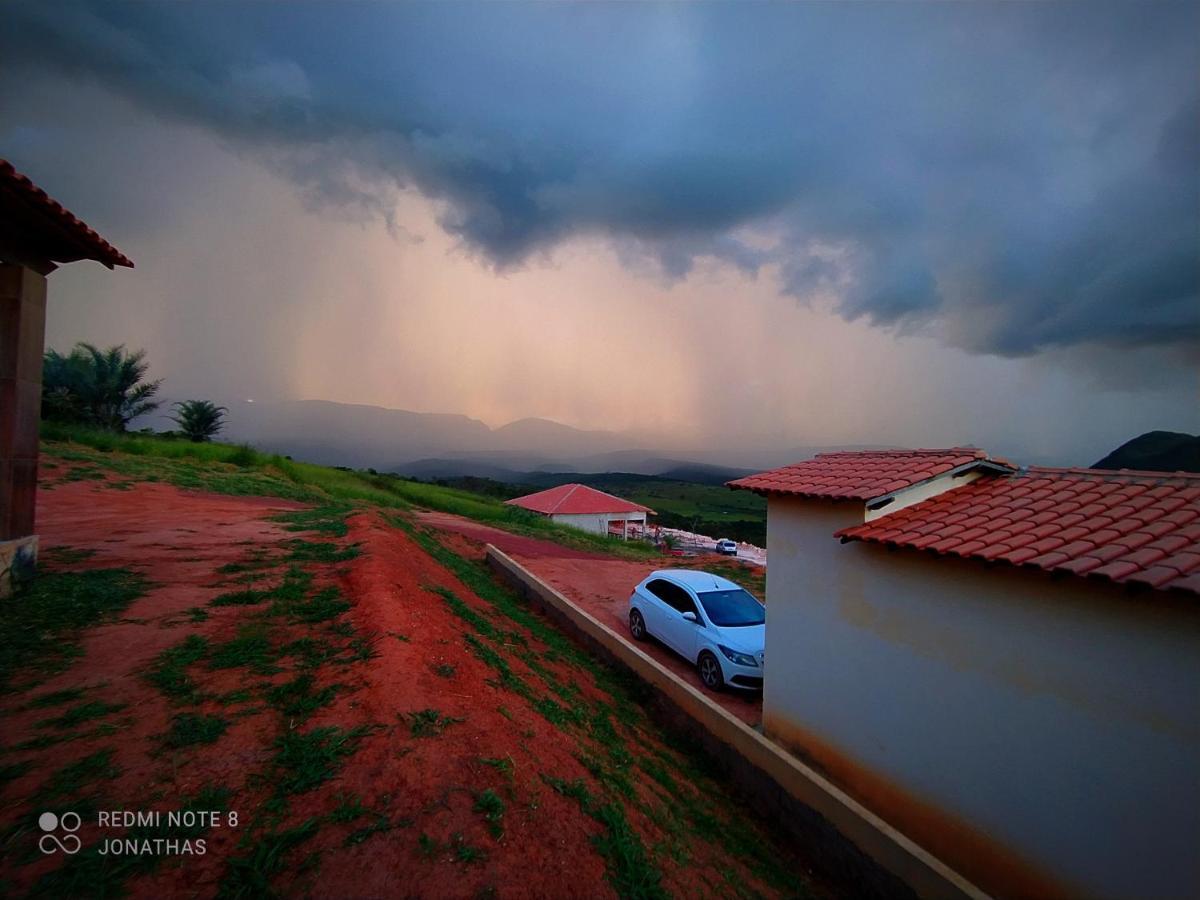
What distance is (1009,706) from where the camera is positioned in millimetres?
4363

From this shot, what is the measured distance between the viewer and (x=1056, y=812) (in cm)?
403

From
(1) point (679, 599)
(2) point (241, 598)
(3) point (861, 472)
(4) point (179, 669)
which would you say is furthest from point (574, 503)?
(4) point (179, 669)

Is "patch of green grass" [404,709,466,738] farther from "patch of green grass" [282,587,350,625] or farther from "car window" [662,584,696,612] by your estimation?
"car window" [662,584,696,612]

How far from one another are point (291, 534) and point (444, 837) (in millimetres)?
A: 9101

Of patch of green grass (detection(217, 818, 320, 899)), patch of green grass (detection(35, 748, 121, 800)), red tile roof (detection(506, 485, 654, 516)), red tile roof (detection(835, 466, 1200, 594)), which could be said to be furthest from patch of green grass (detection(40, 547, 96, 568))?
red tile roof (detection(506, 485, 654, 516))

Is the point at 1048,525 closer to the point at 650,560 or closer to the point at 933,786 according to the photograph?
the point at 933,786

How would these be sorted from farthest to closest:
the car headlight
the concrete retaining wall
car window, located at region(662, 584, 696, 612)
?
car window, located at region(662, 584, 696, 612)
the car headlight
the concrete retaining wall

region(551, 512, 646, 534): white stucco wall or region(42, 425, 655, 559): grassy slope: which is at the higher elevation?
region(42, 425, 655, 559): grassy slope

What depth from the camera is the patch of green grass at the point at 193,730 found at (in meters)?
3.44

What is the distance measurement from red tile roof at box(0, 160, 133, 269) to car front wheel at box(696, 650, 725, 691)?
9.95m

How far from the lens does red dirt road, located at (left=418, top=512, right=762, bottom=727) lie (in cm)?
830

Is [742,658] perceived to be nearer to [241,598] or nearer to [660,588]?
[660,588]

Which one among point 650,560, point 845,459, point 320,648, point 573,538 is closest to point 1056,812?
point 845,459

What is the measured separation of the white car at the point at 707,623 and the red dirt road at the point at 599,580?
268mm
